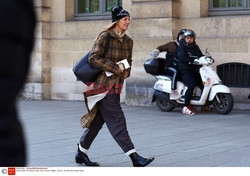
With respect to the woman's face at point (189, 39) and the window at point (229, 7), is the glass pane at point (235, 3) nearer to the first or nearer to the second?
the window at point (229, 7)

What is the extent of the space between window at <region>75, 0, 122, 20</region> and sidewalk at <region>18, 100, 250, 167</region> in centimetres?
296

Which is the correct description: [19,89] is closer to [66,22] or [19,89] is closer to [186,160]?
[186,160]

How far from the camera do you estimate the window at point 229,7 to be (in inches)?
508

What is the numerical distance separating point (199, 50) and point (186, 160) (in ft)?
16.9

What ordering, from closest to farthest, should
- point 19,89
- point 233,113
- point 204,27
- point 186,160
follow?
1. point 19,89
2. point 186,160
3. point 233,113
4. point 204,27

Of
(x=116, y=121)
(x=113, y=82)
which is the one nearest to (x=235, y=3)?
(x=113, y=82)

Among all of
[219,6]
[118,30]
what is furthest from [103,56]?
Result: [219,6]

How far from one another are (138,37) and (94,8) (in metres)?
2.14

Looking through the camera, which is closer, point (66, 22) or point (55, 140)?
point (55, 140)

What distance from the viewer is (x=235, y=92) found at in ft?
40.5

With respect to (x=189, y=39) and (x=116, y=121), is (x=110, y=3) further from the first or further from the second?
(x=116, y=121)

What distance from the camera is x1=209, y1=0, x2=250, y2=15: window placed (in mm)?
12898

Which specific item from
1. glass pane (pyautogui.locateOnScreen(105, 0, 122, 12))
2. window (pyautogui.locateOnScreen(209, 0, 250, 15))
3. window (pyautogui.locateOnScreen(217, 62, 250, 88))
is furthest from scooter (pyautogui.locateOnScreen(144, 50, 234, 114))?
glass pane (pyautogui.locateOnScreen(105, 0, 122, 12))

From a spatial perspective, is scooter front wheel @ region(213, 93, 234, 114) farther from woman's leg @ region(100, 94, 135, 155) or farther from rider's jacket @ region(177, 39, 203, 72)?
woman's leg @ region(100, 94, 135, 155)
